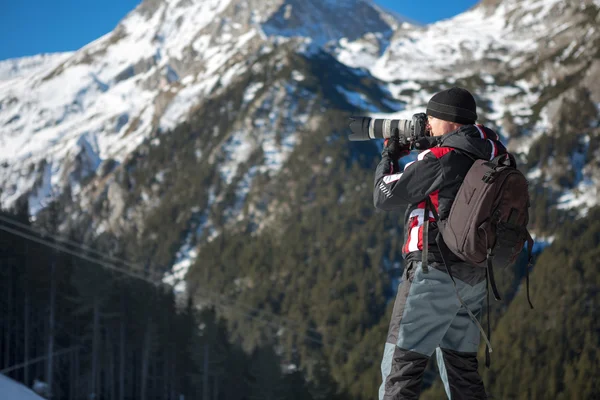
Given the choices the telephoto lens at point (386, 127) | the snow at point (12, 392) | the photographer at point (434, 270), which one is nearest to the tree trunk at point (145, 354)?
the snow at point (12, 392)

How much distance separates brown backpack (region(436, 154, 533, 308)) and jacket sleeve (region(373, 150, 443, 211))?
24cm

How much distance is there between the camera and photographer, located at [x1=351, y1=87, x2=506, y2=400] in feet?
15.7

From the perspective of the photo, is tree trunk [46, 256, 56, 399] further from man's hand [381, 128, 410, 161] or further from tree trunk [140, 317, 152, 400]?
man's hand [381, 128, 410, 161]

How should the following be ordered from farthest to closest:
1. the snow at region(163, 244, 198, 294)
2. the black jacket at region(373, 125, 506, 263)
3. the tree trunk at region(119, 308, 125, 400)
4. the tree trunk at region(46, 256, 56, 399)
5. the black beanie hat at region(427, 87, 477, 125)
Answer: the snow at region(163, 244, 198, 294), the tree trunk at region(119, 308, 125, 400), the tree trunk at region(46, 256, 56, 399), the black beanie hat at region(427, 87, 477, 125), the black jacket at region(373, 125, 506, 263)

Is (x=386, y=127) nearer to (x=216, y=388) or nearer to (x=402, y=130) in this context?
(x=402, y=130)

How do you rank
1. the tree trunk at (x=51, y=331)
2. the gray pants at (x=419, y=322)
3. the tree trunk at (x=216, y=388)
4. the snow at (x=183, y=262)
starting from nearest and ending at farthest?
the gray pants at (x=419, y=322), the tree trunk at (x=51, y=331), the tree trunk at (x=216, y=388), the snow at (x=183, y=262)

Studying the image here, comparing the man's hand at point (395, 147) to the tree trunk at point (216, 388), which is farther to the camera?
the tree trunk at point (216, 388)

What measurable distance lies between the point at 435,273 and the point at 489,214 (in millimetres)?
625

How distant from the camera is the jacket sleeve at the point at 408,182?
15.6 ft

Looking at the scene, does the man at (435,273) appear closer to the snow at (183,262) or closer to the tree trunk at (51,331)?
the tree trunk at (51,331)

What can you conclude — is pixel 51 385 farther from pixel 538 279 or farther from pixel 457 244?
pixel 538 279

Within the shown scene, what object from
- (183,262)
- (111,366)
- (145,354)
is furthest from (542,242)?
(111,366)

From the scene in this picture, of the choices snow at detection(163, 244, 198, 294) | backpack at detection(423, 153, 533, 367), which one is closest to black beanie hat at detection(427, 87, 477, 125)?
backpack at detection(423, 153, 533, 367)

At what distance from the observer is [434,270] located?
15.9 feet
